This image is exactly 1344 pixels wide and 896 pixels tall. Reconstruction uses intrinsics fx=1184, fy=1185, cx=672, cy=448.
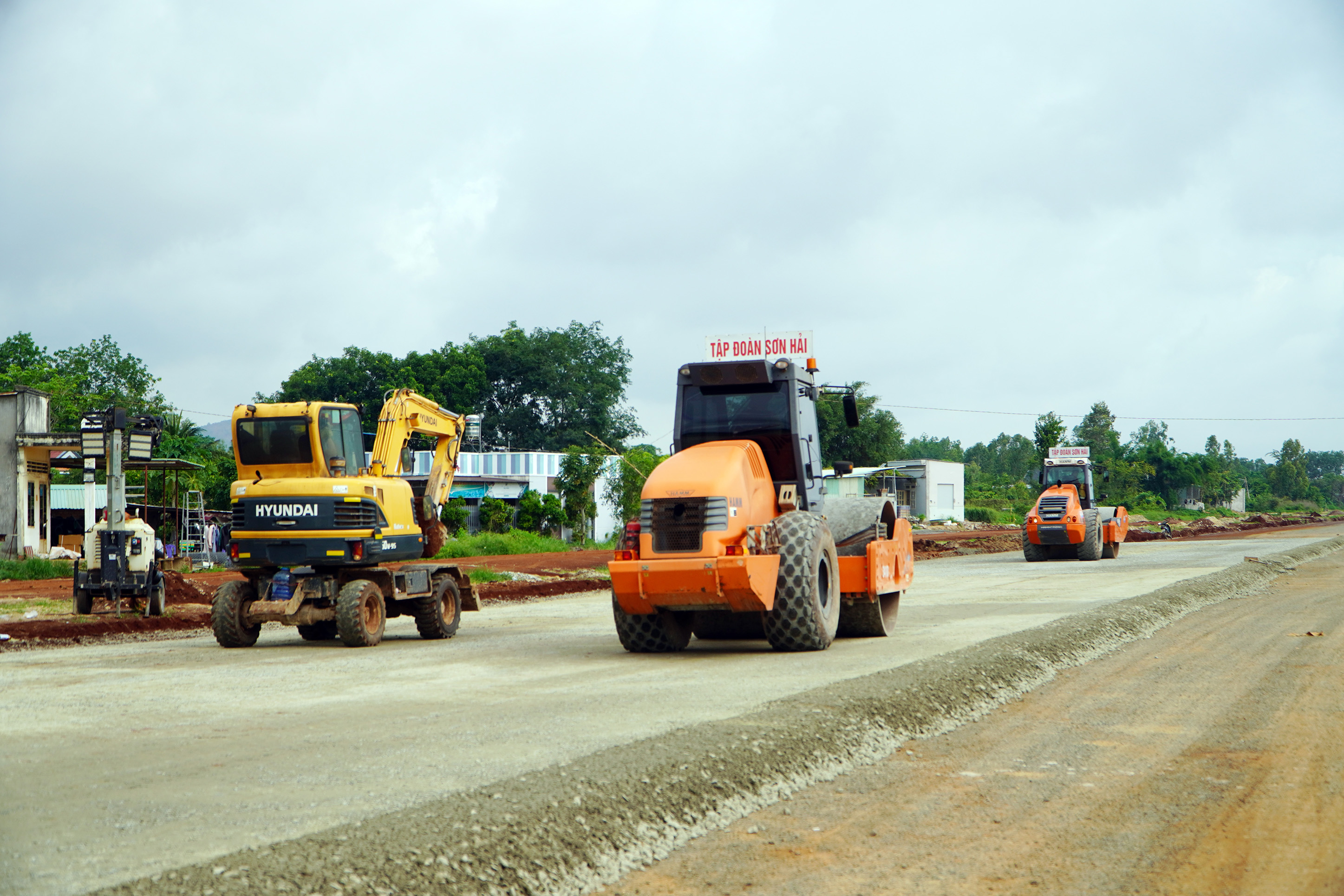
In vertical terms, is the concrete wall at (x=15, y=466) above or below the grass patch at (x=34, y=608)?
above

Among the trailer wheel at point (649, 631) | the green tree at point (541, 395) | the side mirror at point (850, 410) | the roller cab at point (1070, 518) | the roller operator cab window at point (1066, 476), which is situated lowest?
the trailer wheel at point (649, 631)

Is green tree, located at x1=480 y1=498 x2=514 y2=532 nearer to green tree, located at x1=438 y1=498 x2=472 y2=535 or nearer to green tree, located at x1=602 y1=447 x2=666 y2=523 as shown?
green tree, located at x1=438 y1=498 x2=472 y2=535

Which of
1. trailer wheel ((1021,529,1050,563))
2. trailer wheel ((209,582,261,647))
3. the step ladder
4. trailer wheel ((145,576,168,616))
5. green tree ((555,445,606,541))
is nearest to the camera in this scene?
trailer wheel ((209,582,261,647))

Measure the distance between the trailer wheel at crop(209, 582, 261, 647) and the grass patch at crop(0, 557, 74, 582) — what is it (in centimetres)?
1609

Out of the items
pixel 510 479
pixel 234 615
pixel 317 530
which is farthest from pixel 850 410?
pixel 510 479

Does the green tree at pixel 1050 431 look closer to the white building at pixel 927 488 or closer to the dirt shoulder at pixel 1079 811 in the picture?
the white building at pixel 927 488

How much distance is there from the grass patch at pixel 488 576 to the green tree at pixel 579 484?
23.2 metres

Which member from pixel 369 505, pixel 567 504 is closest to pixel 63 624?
pixel 369 505

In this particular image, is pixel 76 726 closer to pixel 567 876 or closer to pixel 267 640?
pixel 567 876

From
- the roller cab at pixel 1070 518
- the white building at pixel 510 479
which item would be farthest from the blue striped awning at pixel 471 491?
the roller cab at pixel 1070 518

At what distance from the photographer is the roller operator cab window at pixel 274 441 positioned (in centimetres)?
1602

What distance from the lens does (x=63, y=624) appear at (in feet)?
62.0

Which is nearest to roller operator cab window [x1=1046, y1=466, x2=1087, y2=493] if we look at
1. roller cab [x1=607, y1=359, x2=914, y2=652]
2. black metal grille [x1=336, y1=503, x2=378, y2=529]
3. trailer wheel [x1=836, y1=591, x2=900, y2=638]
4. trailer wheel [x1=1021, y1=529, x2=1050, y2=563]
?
trailer wheel [x1=1021, y1=529, x2=1050, y2=563]

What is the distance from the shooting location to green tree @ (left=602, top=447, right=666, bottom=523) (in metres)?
49.9
